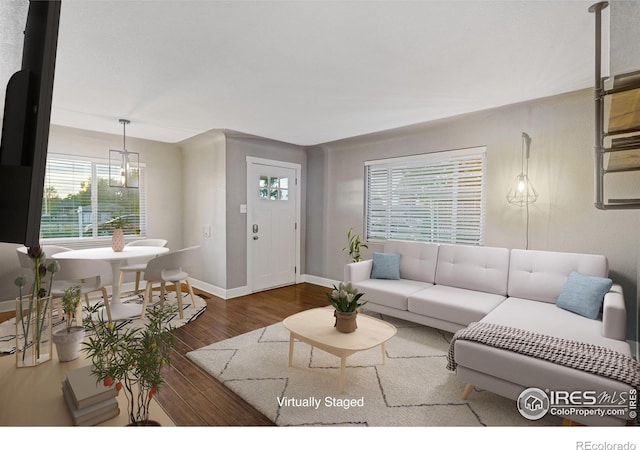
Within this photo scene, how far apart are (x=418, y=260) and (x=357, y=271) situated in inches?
28.8

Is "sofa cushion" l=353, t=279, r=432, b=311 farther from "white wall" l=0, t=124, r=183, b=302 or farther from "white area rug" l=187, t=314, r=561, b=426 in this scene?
"white wall" l=0, t=124, r=183, b=302

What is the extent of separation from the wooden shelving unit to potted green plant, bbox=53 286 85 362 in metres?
2.14

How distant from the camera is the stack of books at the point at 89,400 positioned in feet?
2.70

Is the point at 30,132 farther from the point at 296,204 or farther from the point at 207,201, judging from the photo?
the point at 296,204

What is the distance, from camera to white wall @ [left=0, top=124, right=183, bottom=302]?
153 inches

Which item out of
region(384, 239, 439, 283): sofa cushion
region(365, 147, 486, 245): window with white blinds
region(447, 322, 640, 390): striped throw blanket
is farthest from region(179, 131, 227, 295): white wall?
region(447, 322, 640, 390): striped throw blanket

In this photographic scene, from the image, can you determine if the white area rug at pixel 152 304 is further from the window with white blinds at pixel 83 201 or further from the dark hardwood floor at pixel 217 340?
the window with white blinds at pixel 83 201

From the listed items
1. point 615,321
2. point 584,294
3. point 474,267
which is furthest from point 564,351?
point 474,267

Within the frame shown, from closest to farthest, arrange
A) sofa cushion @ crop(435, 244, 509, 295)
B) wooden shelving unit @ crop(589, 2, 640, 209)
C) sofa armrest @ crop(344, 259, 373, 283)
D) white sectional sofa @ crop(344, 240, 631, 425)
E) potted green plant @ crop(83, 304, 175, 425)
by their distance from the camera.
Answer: potted green plant @ crop(83, 304, 175, 425) → wooden shelving unit @ crop(589, 2, 640, 209) → white sectional sofa @ crop(344, 240, 631, 425) → sofa cushion @ crop(435, 244, 509, 295) → sofa armrest @ crop(344, 259, 373, 283)

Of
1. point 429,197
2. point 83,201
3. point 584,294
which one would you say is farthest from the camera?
point 83,201

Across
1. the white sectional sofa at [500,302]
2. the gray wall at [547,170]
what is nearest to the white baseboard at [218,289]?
the white sectional sofa at [500,302]

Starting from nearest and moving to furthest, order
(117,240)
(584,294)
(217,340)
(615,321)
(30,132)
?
(30,132) < (615,321) < (584,294) < (217,340) < (117,240)

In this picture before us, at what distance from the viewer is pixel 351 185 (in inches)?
177

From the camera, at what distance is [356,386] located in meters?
2.01
